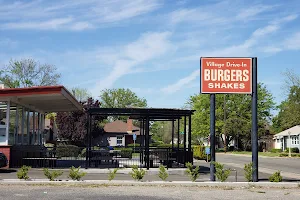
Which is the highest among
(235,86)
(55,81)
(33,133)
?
(55,81)

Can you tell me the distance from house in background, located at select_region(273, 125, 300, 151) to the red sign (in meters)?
44.5

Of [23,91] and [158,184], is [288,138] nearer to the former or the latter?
[23,91]

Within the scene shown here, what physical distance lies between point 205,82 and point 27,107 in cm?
1171

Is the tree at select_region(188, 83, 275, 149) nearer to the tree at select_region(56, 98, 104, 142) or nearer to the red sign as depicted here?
the tree at select_region(56, 98, 104, 142)

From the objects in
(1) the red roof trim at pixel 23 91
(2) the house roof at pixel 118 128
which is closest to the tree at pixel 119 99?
(2) the house roof at pixel 118 128

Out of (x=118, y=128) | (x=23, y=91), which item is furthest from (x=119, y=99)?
(x=23, y=91)

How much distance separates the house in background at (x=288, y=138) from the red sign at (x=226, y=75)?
146ft

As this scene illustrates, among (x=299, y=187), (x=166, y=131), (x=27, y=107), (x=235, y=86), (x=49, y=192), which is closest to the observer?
(x=49, y=192)

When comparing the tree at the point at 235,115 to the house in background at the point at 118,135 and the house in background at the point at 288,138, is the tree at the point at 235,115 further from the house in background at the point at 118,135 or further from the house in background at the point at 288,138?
the house in background at the point at 118,135

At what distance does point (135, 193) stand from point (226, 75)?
5668 mm

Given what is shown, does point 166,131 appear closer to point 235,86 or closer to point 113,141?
point 113,141

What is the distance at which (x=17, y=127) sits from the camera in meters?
21.5

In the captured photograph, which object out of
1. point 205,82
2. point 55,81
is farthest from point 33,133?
point 55,81

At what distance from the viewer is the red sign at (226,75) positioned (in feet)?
50.6
